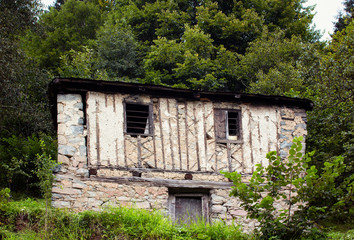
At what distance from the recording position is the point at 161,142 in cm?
1315

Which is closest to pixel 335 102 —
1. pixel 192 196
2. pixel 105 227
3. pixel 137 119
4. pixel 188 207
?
pixel 192 196

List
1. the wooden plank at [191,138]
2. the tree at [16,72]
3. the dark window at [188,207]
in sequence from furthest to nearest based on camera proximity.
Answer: the tree at [16,72] < the wooden plank at [191,138] < the dark window at [188,207]

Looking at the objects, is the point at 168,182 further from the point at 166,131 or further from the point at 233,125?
the point at 233,125

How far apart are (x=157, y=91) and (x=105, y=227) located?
213 inches

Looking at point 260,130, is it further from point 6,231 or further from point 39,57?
point 39,57

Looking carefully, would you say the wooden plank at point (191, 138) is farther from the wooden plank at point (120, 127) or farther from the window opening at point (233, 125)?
the wooden plank at point (120, 127)

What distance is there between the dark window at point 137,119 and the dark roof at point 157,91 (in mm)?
464

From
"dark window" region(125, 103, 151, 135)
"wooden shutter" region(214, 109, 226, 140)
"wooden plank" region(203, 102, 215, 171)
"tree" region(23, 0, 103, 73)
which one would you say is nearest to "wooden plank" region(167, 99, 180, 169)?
"dark window" region(125, 103, 151, 135)

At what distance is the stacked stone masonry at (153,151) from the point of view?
1227cm

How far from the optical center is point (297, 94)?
18.7 meters

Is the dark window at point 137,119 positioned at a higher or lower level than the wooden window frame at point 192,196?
Result: higher

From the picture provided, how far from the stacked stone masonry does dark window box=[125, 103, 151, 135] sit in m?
0.20

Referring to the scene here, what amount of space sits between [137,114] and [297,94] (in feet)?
26.5

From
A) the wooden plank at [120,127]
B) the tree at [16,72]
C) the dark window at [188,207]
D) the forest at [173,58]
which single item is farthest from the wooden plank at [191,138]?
the tree at [16,72]
